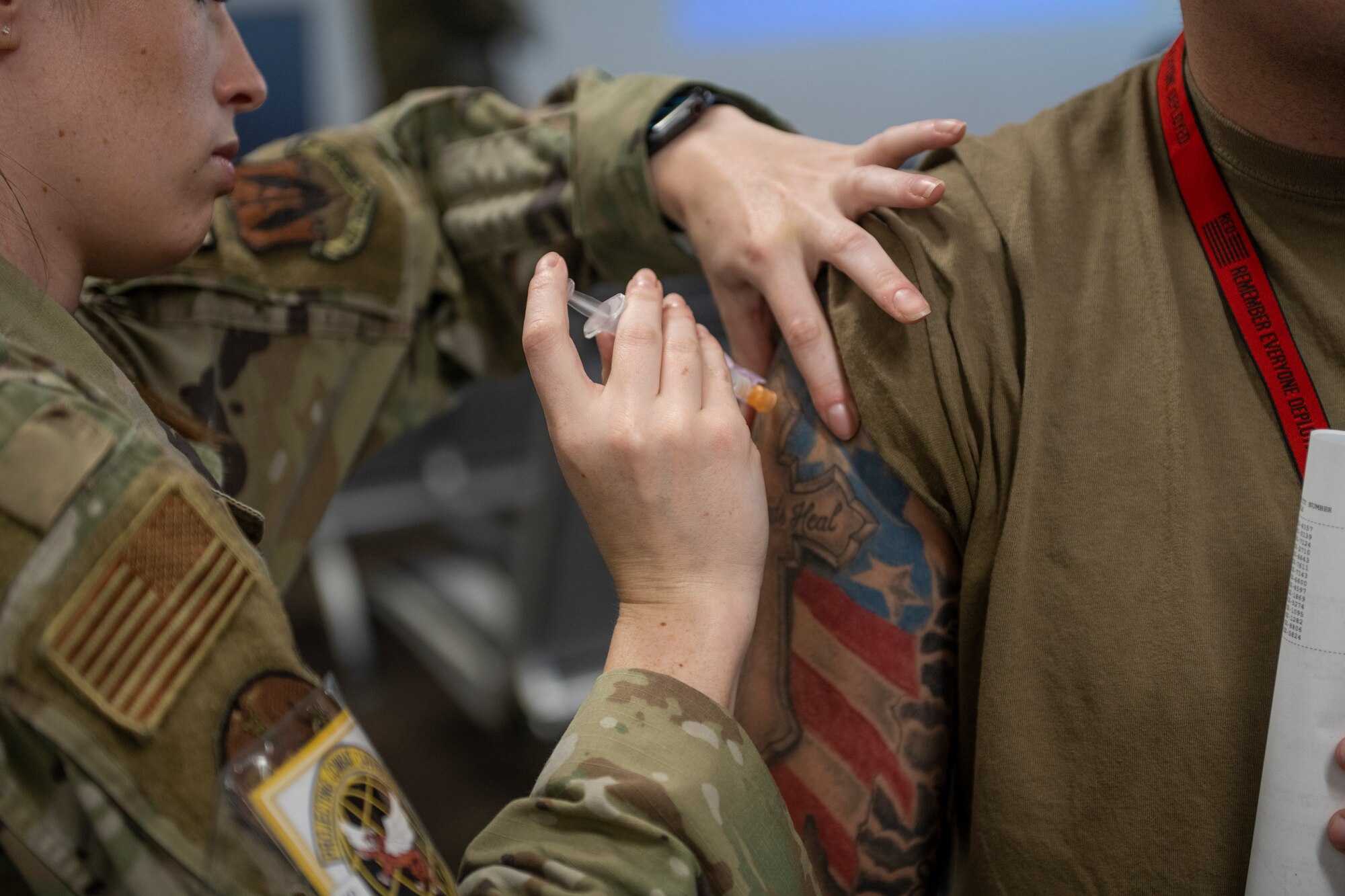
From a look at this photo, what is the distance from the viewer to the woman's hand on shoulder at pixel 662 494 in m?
0.83

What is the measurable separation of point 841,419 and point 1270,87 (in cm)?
43

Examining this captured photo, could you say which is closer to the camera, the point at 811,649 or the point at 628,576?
the point at 628,576

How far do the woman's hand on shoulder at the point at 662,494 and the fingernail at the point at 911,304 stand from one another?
0.15m

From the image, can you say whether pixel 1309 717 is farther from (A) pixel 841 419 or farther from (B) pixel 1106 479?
(A) pixel 841 419

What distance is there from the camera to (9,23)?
79 cm

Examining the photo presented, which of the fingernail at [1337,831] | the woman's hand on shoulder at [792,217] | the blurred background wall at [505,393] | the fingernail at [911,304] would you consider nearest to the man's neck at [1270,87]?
the woman's hand on shoulder at [792,217]

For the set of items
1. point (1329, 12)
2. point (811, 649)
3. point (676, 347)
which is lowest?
point (811, 649)

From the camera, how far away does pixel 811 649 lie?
0.96 meters

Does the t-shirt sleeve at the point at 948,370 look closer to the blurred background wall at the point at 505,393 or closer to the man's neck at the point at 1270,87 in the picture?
the man's neck at the point at 1270,87

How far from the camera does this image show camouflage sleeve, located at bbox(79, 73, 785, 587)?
1150 millimetres

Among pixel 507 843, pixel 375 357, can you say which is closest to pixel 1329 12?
pixel 507 843

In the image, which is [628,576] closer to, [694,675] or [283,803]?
[694,675]

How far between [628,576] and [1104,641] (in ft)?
1.20

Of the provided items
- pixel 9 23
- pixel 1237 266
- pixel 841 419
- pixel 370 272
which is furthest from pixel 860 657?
pixel 9 23
